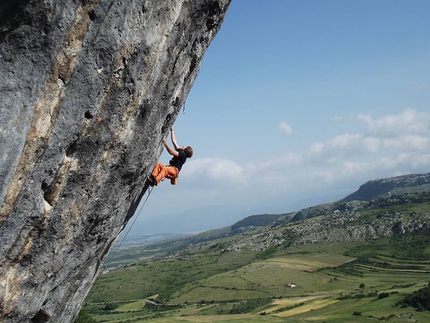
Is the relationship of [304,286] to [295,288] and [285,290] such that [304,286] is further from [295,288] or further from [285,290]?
[285,290]

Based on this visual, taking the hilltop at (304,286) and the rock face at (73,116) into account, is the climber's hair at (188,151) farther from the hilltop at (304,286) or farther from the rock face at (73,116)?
the hilltop at (304,286)

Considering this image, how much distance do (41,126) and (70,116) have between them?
0.71 metres

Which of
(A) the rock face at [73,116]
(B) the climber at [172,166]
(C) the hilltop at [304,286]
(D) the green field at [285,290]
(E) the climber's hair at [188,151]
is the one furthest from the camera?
(C) the hilltop at [304,286]

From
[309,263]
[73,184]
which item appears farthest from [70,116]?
[309,263]

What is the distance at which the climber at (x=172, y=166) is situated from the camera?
13641mm

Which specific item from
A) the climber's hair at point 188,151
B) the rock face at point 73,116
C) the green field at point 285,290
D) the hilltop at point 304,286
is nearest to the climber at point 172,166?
the climber's hair at point 188,151

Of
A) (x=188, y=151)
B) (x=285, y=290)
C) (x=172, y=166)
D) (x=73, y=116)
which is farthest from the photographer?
(x=285, y=290)

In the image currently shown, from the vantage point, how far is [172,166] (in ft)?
48.4

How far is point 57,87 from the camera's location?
8055 millimetres

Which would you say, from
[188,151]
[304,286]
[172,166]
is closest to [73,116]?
[172,166]

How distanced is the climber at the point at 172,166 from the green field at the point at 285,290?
82662 mm

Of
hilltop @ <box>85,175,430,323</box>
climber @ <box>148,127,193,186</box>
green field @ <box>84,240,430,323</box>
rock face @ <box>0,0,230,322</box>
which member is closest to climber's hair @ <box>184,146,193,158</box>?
climber @ <box>148,127,193,186</box>

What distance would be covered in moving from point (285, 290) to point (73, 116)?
139 m

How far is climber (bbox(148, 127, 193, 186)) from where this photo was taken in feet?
44.8
